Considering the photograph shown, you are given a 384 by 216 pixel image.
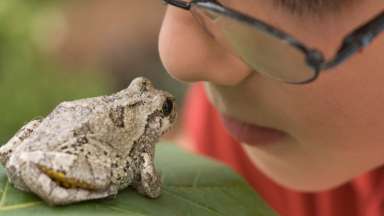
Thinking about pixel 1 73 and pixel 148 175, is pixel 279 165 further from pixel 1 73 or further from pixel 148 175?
pixel 1 73

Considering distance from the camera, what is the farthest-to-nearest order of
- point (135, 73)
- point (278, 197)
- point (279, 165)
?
point (135, 73) → point (278, 197) → point (279, 165)

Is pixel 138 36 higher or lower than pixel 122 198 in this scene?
lower

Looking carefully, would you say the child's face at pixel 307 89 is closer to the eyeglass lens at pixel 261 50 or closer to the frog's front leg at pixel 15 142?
the eyeglass lens at pixel 261 50

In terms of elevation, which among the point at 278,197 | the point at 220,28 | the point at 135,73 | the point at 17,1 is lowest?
the point at 135,73

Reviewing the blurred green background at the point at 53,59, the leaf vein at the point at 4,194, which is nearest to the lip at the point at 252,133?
the leaf vein at the point at 4,194

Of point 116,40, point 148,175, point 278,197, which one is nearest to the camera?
point 148,175

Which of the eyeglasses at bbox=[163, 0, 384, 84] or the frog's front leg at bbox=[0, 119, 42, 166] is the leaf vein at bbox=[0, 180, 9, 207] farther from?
the eyeglasses at bbox=[163, 0, 384, 84]

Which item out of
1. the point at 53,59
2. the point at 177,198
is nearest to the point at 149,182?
the point at 177,198

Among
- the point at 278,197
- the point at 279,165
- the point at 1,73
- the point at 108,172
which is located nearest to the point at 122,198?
the point at 108,172
